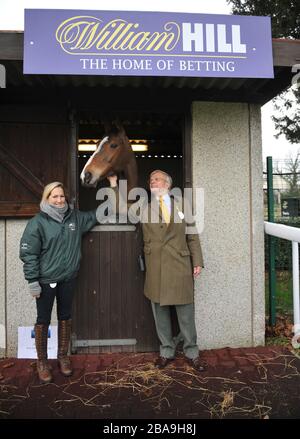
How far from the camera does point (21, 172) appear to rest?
4.08m

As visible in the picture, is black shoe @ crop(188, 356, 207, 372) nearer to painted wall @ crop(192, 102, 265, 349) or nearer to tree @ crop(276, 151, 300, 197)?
painted wall @ crop(192, 102, 265, 349)

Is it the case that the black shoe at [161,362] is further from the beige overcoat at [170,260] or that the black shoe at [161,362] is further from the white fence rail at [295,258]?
the white fence rail at [295,258]

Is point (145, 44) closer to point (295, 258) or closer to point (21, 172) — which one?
point (21, 172)

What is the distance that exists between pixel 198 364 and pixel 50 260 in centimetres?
168

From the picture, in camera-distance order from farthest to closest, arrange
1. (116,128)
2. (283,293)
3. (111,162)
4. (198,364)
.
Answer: (283,293), (116,128), (111,162), (198,364)

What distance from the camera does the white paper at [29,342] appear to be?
3996 mm

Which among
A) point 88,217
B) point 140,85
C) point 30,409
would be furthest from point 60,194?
point 30,409

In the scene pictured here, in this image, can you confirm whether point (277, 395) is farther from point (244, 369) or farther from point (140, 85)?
point (140, 85)

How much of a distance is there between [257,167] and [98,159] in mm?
1673

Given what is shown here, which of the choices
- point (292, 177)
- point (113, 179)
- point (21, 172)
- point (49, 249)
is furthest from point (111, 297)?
point (292, 177)

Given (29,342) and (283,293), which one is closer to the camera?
(29,342)

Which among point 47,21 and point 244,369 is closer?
point 47,21

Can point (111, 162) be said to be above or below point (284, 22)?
below
